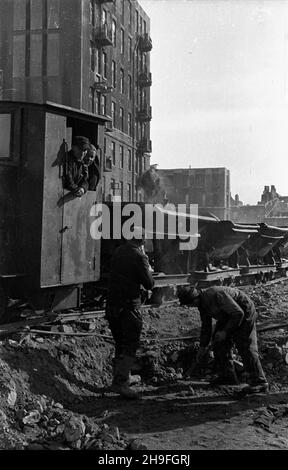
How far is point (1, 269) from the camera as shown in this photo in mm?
6625

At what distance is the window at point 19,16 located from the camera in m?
30.6

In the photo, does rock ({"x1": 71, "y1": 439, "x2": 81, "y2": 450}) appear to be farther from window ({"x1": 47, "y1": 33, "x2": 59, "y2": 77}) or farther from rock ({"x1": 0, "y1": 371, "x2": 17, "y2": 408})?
window ({"x1": 47, "y1": 33, "x2": 59, "y2": 77})

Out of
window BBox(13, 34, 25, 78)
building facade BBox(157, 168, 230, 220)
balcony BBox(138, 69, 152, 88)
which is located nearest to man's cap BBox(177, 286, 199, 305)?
window BBox(13, 34, 25, 78)

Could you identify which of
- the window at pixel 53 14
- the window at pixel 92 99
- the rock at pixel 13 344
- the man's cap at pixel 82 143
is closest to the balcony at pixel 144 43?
the window at pixel 92 99

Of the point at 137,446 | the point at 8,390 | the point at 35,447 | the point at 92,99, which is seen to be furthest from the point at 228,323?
the point at 92,99

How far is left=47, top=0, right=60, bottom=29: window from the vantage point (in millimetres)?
29984

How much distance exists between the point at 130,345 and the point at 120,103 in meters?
34.4

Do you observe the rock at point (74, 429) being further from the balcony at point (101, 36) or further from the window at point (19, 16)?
the balcony at point (101, 36)

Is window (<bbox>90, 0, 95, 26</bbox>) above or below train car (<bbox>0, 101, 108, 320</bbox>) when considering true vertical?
above

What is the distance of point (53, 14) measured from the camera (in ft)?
98.9

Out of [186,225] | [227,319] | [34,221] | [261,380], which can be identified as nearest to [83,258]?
[34,221]

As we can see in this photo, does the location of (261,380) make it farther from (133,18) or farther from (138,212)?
(133,18)

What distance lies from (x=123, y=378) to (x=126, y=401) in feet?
0.82

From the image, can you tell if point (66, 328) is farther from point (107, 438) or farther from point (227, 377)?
point (107, 438)
